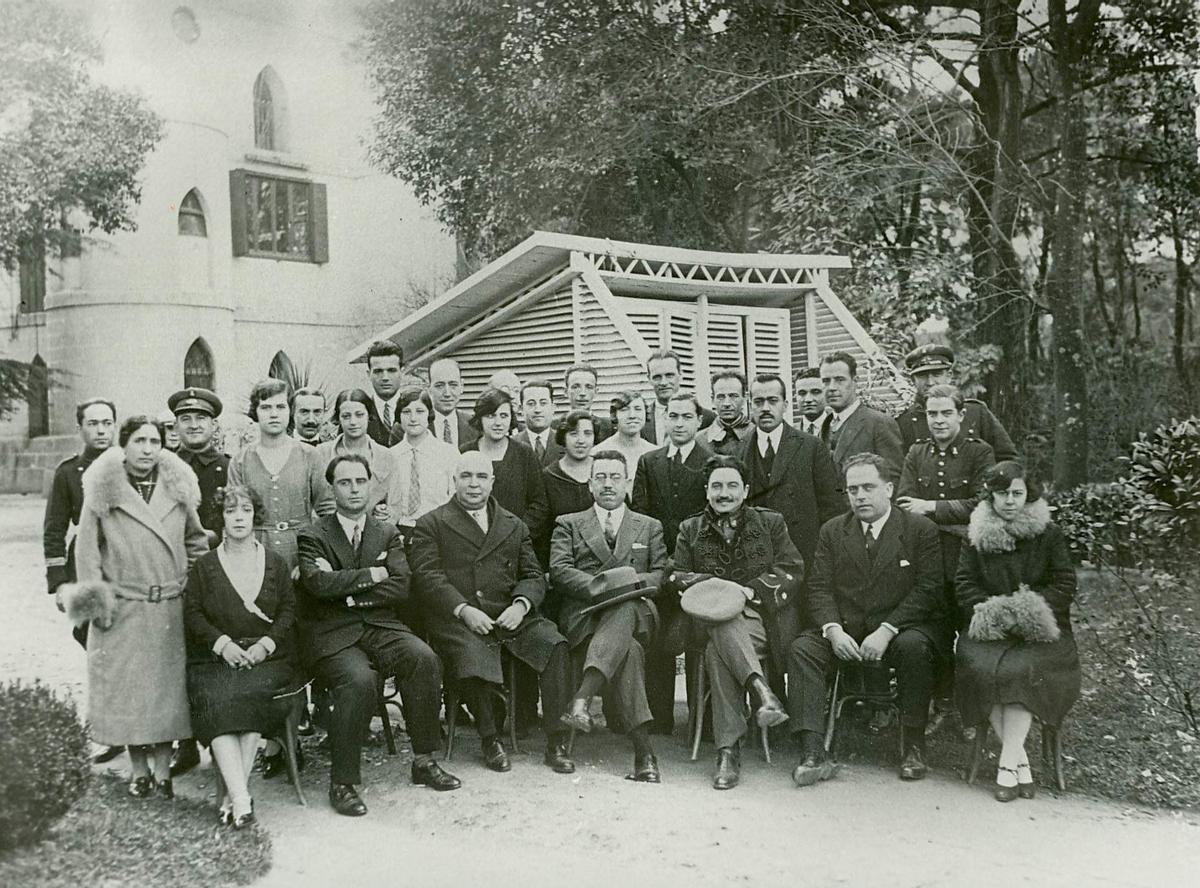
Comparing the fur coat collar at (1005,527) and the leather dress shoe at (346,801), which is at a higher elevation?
the fur coat collar at (1005,527)

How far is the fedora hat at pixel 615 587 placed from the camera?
4660 mm

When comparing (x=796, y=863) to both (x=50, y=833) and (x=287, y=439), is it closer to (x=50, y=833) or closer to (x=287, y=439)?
(x=50, y=833)

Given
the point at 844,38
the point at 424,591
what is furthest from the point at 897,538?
the point at 844,38

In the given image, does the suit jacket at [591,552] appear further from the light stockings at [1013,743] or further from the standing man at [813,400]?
the light stockings at [1013,743]

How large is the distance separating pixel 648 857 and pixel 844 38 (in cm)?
820

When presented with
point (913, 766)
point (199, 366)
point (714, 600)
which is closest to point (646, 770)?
point (714, 600)

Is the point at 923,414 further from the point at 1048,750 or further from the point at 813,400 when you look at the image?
the point at 1048,750

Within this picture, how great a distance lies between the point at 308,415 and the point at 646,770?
7.88ft

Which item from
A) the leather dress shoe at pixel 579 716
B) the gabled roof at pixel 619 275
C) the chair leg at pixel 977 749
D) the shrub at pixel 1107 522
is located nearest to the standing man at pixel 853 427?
the shrub at pixel 1107 522

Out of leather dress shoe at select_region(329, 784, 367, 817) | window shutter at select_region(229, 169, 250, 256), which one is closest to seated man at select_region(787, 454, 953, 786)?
leather dress shoe at select_region(329, 784, 367, 817)

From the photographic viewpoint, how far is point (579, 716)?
4316 millimetres

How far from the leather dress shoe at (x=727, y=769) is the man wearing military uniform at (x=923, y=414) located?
1996 millimetres

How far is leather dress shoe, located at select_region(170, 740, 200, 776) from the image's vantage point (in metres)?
4.40

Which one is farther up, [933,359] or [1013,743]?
[933,359]
